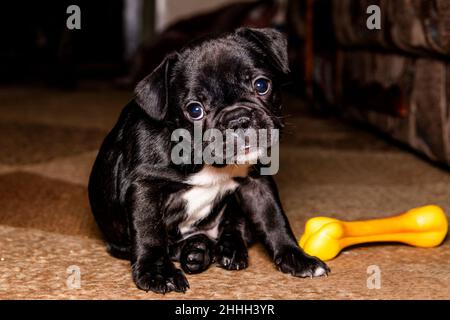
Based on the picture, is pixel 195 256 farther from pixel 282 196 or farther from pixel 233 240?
pixel 282 196

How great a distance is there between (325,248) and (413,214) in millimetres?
239

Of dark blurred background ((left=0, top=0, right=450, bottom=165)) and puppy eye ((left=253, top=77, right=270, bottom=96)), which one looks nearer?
puppy eye ((left=253, top=77, right=270, bottom=96))

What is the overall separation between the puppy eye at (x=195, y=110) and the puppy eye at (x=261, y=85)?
0.12 metres

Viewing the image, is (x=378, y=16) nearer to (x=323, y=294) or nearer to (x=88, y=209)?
(x=88, y=209)

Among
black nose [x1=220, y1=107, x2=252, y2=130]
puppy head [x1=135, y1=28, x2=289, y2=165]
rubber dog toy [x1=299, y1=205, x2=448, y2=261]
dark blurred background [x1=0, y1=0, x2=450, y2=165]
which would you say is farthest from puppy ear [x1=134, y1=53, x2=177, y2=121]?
dark blurred background [x1=0, y1=0, x2=450, y2=165]

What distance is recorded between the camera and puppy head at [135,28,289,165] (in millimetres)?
1467

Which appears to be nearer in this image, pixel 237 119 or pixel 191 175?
pixel 237 119

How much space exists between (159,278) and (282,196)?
85 centimetres

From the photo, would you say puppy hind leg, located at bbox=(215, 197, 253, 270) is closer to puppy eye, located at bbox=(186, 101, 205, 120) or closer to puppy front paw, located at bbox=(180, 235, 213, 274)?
puppy front paw, located at bbox=(180, 235, 213, 274)

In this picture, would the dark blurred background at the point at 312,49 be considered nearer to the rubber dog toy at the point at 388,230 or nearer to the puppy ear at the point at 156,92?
the rubber dog toy at the point at 388,230

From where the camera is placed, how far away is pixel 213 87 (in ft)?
4.85

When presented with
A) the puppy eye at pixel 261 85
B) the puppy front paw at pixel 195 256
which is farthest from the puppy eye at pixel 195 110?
the puppy front paw at pixel 195 256

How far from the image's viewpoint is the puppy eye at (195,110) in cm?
149

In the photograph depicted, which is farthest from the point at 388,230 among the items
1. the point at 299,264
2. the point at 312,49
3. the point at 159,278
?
the point at 312,49
